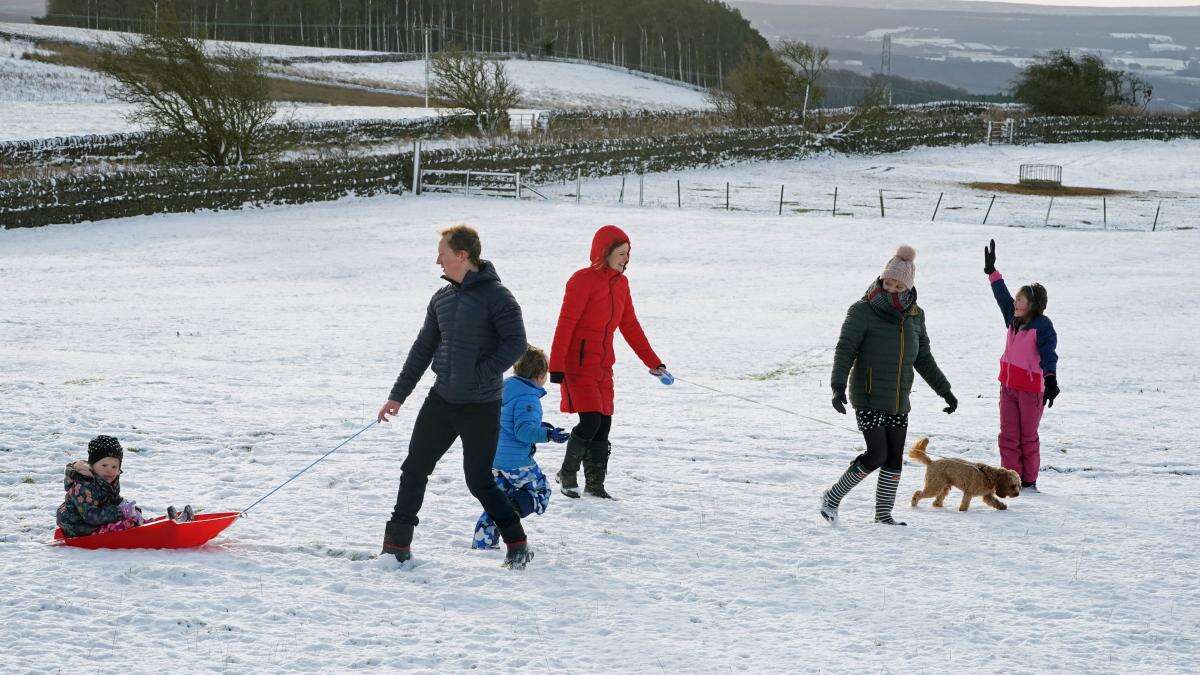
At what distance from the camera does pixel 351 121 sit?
147 feet

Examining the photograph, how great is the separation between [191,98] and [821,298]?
22.9 metres

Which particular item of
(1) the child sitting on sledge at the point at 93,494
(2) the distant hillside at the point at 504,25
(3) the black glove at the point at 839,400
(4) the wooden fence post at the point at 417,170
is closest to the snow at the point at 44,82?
(4) the wooden fence post at the point at 417,170

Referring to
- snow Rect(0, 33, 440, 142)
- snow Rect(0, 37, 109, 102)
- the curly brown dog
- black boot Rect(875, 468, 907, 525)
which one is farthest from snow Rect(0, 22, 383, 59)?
black boot Rect(875, 468, 907, 525)

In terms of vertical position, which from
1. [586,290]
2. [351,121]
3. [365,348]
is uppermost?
[351,121]

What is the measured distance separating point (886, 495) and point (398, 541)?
2.98m

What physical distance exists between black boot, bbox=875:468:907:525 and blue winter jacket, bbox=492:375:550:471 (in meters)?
2.15

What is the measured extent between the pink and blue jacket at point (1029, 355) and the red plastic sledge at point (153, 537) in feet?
17.4

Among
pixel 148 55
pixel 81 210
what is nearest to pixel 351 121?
pixel 148 55

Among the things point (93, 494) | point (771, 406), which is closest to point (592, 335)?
point (93, 494)

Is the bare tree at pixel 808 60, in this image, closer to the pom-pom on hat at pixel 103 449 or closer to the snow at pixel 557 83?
the snow at pixel 557 83

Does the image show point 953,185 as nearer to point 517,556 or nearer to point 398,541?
point 517,556

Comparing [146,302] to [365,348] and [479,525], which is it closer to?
[365,348]

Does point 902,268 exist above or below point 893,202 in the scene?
above

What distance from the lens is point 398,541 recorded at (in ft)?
17.7
